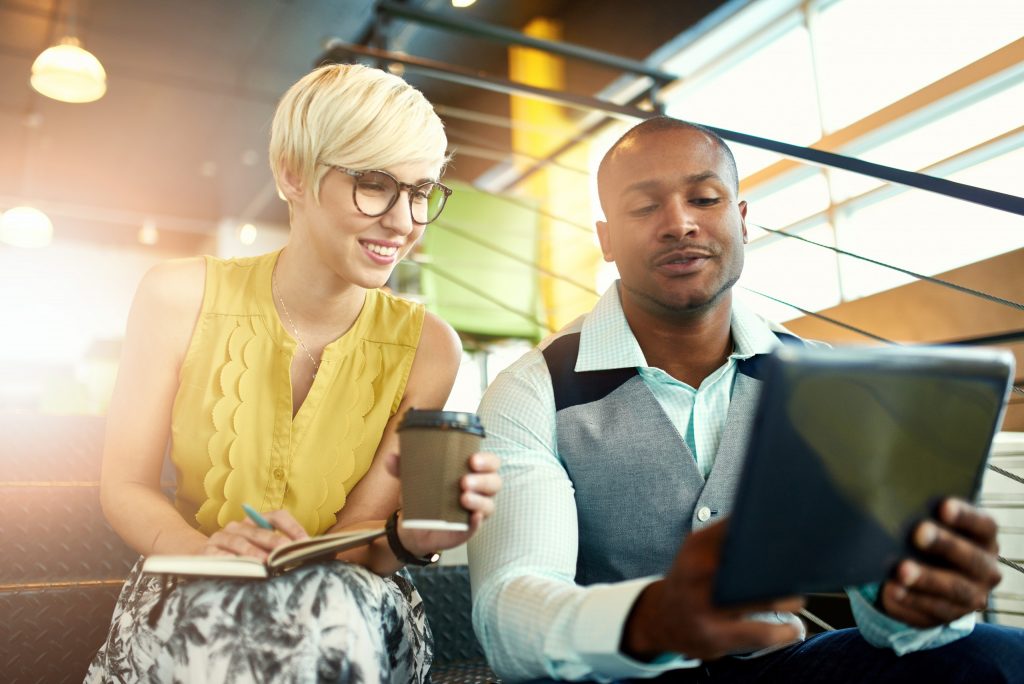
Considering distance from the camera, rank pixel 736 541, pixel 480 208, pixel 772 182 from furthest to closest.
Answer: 1. pixel 772 182
2. pixel 480 208
3. pixel 736 541

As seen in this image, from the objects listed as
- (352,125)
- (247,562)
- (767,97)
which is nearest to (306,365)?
(352,125)

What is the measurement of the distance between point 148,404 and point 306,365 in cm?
28

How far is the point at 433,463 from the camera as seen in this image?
1019 millimetres

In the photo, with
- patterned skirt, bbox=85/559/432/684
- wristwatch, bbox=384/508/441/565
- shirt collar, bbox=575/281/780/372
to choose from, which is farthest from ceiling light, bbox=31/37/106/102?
wristwatch, bbox=384/508/441/565

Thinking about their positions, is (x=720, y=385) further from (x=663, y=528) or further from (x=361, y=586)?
(x=361, y=586)

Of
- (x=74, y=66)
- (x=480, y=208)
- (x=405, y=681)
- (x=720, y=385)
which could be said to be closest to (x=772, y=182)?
(x=480, y=208)

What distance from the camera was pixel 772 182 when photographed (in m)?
6.12

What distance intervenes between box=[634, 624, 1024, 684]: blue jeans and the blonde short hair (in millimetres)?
974

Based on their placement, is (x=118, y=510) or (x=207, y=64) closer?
(x=118, y=510)

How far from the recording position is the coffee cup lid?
1.00m

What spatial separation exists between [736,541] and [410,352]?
972 millimetres

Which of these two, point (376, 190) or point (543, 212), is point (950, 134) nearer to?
point (543, 212)

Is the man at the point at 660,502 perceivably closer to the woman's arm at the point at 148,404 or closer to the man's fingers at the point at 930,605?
the man's fingers at the point at 930,605

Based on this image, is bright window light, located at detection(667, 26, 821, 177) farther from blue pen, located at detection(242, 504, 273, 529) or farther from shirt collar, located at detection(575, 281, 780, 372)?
blue pen, located at detection(242, 504, 273, 529)
